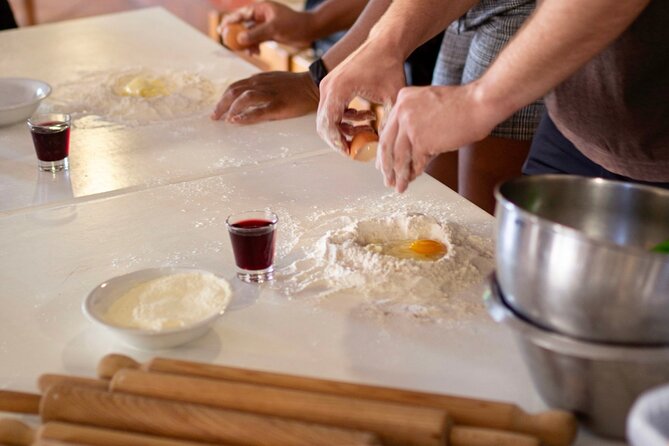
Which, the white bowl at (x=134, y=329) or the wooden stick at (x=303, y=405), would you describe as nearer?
the wooden stick at (x=303, y=405)

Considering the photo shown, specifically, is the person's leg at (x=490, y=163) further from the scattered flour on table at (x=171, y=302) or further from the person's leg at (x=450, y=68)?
the scattered flour on table at (x=171, y=302)

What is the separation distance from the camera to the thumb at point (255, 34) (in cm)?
285

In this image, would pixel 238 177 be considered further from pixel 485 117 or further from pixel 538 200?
pixel 538 200

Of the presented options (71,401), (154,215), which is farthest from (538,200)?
(154,215)

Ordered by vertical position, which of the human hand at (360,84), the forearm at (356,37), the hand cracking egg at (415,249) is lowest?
the hand cracking egg at (415,249)

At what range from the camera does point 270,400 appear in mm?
1073

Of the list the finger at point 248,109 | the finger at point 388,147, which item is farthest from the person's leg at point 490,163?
the finger at point 388,147

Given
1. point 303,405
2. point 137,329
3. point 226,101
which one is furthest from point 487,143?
point 303,405

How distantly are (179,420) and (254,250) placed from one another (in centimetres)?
49

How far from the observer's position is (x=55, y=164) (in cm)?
202

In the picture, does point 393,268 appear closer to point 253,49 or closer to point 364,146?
point 364,146

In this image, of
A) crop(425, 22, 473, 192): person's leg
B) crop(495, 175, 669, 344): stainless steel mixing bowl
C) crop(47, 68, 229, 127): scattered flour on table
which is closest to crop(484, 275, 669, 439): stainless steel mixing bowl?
crop(495, 175, 669, 344): stainless steel mixing bowl

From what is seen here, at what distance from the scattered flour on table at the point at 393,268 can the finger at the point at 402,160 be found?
0.46 ft

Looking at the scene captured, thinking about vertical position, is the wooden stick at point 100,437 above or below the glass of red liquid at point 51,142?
above
